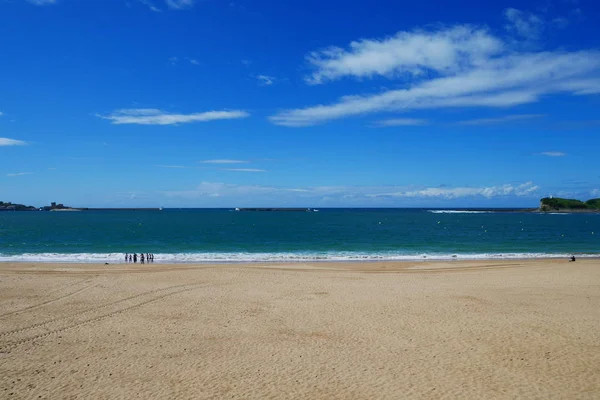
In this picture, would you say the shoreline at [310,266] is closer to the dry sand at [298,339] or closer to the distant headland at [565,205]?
the dry sand at [298,339]

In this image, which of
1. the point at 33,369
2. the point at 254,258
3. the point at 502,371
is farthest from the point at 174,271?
the point at 502,371

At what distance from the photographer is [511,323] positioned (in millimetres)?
13867

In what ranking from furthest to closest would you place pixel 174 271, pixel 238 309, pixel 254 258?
1. pixel 254 258
2. pixel 174 271
3. pixel 238 309

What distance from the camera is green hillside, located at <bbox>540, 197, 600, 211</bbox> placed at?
7534 inches

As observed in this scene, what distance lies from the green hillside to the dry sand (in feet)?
655

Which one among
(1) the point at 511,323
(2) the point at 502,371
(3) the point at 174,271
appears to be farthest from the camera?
(3) the point at 174,271

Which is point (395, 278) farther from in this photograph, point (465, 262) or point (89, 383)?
point (89, 383)

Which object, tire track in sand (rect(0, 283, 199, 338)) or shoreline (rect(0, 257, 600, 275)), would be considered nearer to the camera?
tire track in sand (rect(0, 283, 199, 338))

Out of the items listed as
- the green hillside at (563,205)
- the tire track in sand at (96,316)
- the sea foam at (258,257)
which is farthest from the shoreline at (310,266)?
the green hillside at (563,205)

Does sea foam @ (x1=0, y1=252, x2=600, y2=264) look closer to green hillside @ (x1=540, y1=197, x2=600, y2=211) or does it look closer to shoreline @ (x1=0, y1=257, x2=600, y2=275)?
shoreline @ (x1=0, y1=257, x2=600, y2=275)

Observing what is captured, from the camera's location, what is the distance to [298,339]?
40.5ft

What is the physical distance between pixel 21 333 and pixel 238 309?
23.2ft

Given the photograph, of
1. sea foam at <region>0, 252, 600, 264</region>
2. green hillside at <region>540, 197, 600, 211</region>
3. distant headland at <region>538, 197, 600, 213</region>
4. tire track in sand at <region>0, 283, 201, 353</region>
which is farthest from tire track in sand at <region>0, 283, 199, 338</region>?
green hillside at <region>540, 197, 600, 211</region>

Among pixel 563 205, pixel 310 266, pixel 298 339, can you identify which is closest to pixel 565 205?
pixel 563 205
